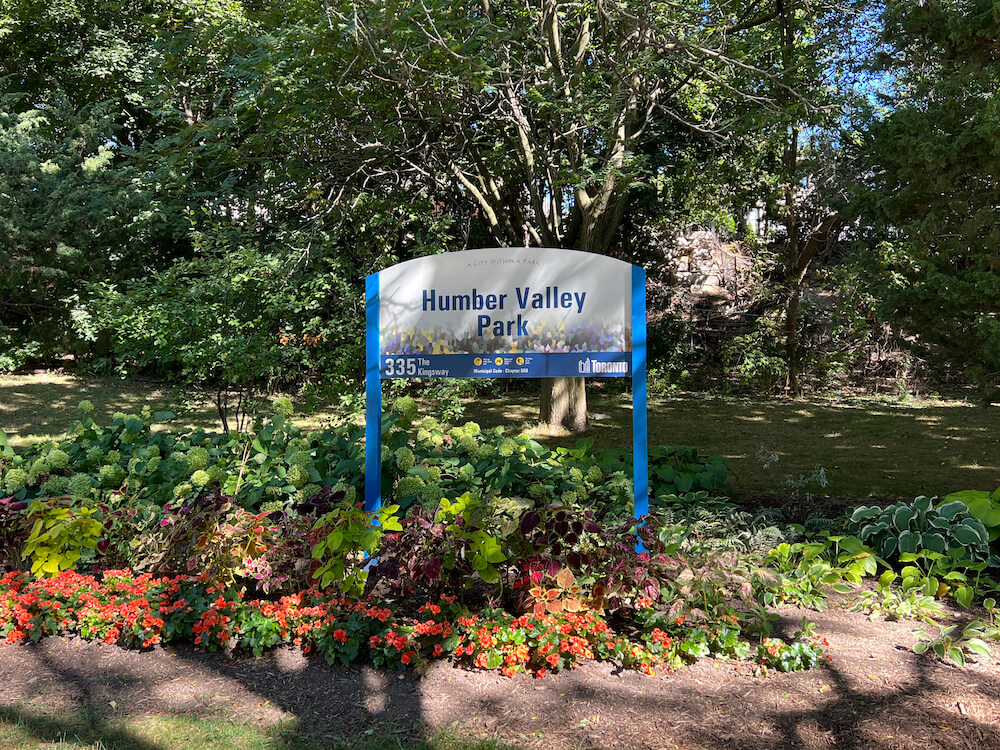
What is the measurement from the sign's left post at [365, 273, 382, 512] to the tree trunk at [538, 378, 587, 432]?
5.03m

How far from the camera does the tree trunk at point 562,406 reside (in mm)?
9305

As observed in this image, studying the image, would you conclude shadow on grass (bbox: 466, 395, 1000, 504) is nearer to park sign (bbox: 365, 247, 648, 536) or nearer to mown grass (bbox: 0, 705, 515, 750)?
park sign (bbox: 365, 247, 648, 536)

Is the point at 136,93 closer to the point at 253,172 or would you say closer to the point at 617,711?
the point at 253,172

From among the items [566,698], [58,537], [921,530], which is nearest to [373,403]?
[58,537]

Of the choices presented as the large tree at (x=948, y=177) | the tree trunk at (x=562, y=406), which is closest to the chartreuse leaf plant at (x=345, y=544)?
the large tree at (x=948, y=177)

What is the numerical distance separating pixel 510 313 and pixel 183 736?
2.47 metres

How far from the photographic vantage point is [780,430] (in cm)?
987

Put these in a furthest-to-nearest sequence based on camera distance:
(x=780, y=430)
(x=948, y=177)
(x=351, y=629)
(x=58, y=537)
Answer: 1. (x=780, y=430)
2. (x=948, y=177)
3. (x=58, y=537)
4. (x=351, y=629)

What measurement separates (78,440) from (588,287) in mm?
3546

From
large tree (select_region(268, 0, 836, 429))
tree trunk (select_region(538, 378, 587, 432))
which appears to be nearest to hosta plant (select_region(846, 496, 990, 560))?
large tree (select_region(268, 0, 836, 429))

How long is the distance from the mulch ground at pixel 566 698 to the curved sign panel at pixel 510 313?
1.62m

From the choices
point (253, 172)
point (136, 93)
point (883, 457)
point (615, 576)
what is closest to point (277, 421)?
point (615, 576)

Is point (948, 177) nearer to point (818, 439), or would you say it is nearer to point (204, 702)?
point (204, 702)

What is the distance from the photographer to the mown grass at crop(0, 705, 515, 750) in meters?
2.53
